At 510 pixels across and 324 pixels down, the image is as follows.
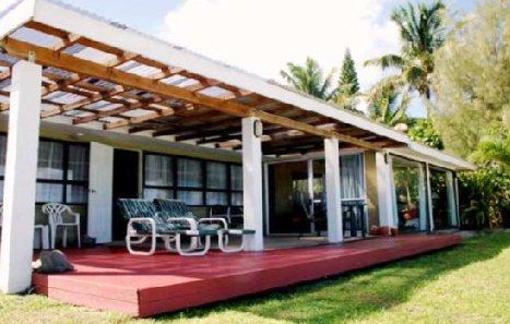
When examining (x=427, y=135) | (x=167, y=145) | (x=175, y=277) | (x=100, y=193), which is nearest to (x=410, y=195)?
(x=427, y=135)

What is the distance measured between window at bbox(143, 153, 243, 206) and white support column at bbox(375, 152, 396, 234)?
394cm

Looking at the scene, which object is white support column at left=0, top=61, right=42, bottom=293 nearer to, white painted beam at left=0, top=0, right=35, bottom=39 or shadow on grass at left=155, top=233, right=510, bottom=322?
white painted beam at left=0, top=0, right=35, bottom=39

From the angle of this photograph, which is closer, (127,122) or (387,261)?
(387,261)

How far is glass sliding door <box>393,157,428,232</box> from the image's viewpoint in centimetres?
1476

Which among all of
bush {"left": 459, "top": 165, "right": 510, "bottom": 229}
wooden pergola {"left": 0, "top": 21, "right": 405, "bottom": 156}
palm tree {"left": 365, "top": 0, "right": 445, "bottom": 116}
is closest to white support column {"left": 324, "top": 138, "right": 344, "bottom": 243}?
wooden pergola {"left": 0, "top": 21, "right": 405, "bottom": 156}

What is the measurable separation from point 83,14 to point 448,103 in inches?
779

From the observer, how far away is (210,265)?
543 cm

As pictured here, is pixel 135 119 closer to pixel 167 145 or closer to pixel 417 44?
pixel 167 145

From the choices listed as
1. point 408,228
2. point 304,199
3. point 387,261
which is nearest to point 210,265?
point 387,261

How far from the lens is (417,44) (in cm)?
2756

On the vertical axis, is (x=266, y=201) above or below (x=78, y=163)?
below

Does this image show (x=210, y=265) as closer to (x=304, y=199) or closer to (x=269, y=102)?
(x=269, y=102)

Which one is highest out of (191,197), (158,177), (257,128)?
(257,128)

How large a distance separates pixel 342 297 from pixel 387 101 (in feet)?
77.6
